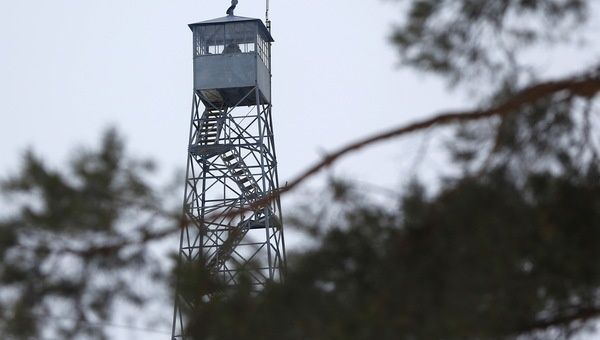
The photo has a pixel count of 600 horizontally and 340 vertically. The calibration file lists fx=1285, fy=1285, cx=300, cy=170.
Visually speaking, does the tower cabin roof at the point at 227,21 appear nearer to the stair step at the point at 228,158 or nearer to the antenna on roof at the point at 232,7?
the antenna on roof at the point at 232,7

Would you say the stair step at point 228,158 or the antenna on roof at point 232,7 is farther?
the antenna on roof at point 232,7

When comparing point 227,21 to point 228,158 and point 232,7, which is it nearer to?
point 232,7

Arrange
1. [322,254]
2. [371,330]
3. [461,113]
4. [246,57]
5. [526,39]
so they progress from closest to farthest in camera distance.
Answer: [371,330] → [322,254] → [461,113] → [526,39] → [246,57]

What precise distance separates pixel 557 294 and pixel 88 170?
2.50 meters

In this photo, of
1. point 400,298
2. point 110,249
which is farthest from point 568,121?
point 110,249

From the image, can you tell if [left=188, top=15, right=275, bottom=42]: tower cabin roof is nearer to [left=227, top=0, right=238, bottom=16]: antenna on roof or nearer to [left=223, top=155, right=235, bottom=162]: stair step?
[left=227, top=0, right=238, bottom=16]: antenna on roof

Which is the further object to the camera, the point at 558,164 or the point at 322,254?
the point at 558,164

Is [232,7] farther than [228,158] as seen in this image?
Yes

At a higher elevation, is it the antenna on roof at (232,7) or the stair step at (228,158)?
the antenna on roof at (232,7)

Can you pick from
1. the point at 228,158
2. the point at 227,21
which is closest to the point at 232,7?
the point at 227,21

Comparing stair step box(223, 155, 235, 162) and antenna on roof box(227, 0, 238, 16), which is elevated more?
antenna on roof box(227, 0, 238, 16)

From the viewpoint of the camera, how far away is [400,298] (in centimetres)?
607

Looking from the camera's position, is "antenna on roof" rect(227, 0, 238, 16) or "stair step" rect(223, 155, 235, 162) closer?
"stair step" rect(223, 155, 235, 162)

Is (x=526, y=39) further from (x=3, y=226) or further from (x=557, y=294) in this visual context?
(x=3, y=226)
